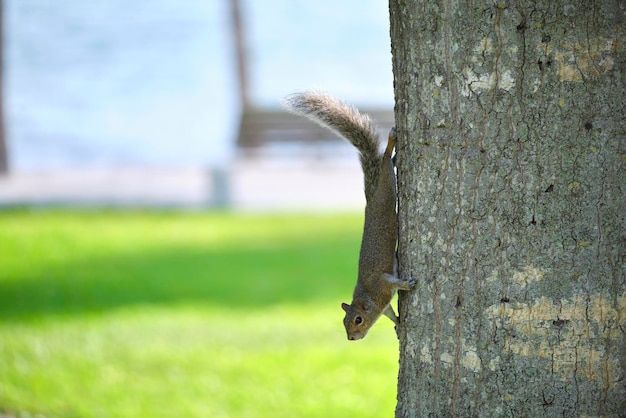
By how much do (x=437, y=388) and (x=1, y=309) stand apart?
5.39 metres

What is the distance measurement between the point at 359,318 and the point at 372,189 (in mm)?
578

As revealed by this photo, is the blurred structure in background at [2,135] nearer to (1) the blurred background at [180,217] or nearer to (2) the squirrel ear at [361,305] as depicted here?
(1) the blurred background at [180,217]

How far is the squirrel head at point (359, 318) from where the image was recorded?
3162 millimetres

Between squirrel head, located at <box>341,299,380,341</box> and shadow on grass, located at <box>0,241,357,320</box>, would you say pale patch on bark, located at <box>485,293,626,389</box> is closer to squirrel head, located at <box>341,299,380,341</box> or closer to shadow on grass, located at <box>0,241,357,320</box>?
squirrel head, located at <box>341,299,380,341</box>

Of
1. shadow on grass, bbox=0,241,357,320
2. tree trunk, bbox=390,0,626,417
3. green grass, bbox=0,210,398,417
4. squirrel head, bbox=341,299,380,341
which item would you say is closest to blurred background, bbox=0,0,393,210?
green grass, bbox=0,210,398,417

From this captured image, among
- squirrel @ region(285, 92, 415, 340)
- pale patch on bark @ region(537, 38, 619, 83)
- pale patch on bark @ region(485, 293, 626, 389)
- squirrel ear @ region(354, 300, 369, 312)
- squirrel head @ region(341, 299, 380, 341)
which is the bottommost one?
squirrel head @ region(341, 299, 380, 341)

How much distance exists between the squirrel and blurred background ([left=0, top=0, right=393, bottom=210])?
936 cm

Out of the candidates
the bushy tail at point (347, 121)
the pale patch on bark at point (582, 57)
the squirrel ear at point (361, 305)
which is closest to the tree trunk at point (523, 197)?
the pale patch on bark at point (582, 57)

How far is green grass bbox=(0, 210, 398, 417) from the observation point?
16.8 feet

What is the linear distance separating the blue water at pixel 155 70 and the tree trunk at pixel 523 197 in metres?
13.5

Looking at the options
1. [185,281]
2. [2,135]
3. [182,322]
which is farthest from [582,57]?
[2,135]

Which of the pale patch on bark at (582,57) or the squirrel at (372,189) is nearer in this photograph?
the pale patch on bark at (582,57)

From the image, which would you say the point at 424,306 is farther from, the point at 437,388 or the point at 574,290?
the point at 574,290

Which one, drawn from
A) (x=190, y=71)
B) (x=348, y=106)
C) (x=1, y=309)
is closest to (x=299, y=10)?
(x=190, y=71)
